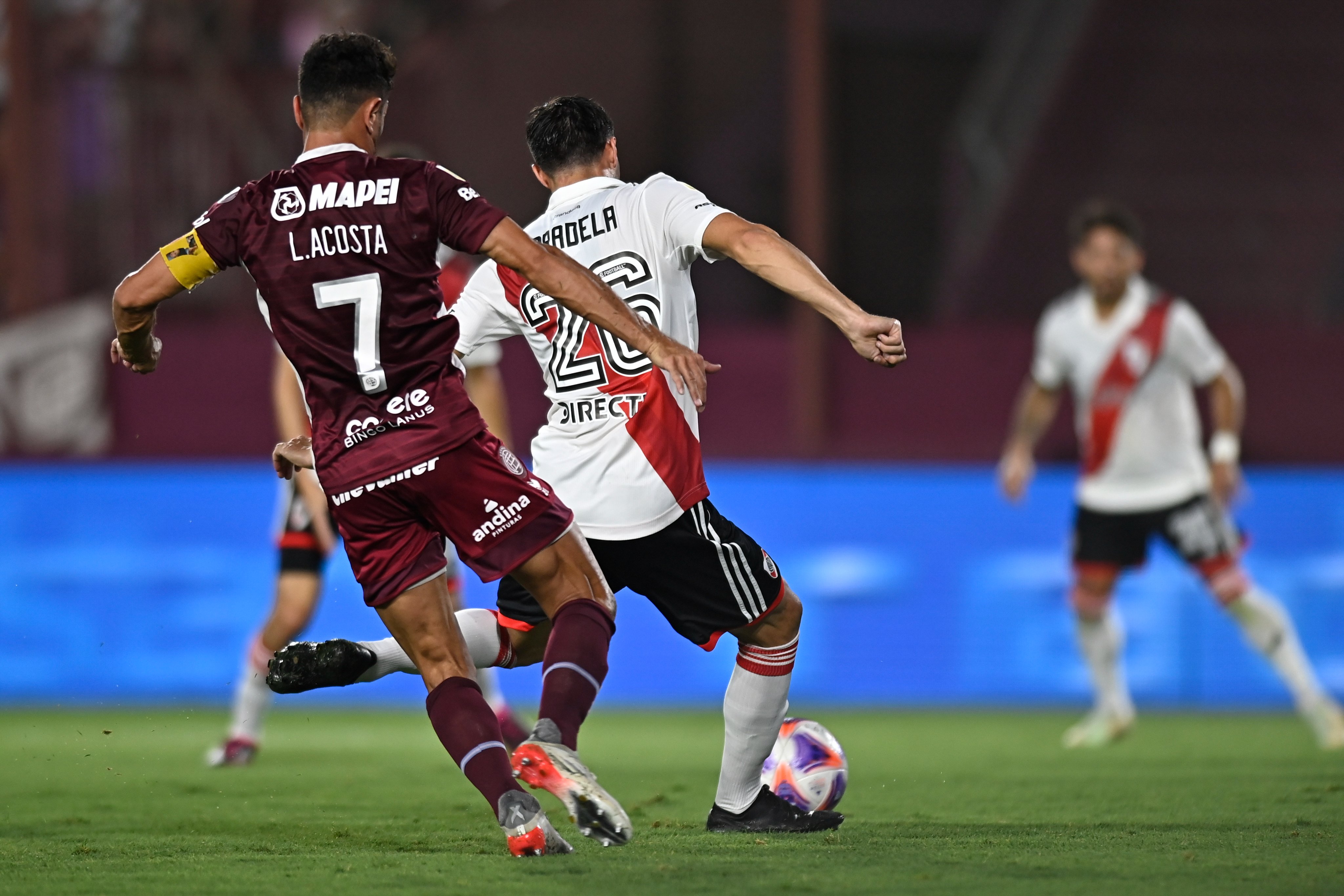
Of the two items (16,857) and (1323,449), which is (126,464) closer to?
(16,857)

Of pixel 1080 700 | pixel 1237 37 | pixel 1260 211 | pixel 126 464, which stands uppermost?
pixel 1237 37

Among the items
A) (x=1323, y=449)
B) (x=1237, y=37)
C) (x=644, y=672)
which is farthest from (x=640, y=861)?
(x=1237, y=37)

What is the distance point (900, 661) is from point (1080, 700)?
1020mm

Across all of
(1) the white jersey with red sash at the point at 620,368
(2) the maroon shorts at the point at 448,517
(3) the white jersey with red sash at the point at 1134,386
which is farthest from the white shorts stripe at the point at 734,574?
(3) the white jersey with red sash at the point at 1134,386

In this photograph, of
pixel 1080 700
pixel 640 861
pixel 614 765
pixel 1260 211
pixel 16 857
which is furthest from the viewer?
pixel 1260 211

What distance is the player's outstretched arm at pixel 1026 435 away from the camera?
8195 millimetres

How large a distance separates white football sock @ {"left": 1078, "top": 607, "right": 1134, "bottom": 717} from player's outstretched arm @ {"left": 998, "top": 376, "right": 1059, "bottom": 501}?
0.73 meters

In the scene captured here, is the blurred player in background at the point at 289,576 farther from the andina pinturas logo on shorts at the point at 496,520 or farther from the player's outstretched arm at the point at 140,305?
the andina pinturas logo on shorts at the point at 496,520

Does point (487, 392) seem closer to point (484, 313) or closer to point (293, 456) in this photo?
point (484, 313)

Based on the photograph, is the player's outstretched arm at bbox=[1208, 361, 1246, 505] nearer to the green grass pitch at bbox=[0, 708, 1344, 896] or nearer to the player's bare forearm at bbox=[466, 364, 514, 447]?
the green grass pitch at bbox=[0, 708, 1344, 896]

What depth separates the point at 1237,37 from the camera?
13375mm

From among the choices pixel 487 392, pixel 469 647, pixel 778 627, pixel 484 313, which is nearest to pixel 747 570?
pixel 778 627

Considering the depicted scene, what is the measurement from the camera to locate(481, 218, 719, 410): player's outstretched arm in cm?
375

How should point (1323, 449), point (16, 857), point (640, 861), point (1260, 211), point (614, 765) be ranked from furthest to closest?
1. point (1260, 211)
2. point (1323, 449)
3. point (614, 765)
4. point (16, 857)
5. point (640, 861)
